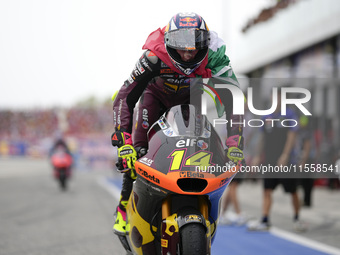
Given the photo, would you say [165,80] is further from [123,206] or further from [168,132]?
[123,206]

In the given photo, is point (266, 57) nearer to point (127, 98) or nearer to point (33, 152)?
point (127, 98)

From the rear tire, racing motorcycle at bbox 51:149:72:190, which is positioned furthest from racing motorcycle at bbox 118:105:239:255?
racing motorcycle at bbox 51:149:72:190

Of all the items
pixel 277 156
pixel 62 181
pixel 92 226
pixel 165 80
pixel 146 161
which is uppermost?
pixel 165 80

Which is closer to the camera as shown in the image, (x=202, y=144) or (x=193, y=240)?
(x=193, y=240)

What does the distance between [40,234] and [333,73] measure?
12680 mm

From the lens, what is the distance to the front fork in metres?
3.03

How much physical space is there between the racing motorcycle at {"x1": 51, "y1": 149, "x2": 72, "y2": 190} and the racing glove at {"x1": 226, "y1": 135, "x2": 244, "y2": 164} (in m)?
12.2

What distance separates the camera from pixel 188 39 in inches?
133

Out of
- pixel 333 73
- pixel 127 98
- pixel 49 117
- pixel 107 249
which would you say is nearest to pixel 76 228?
pixel 107 249

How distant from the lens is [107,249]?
6.05m

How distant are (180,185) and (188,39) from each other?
966 millimetres

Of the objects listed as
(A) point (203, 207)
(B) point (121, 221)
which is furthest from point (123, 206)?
(A) point (203, 207)

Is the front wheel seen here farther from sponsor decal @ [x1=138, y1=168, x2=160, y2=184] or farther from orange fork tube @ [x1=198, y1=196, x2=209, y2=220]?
sponsor decal @ [x1=138, y1=168, x2=160, y2=184]

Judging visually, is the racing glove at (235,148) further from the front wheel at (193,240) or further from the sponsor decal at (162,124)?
the front wheel at (193,240)
